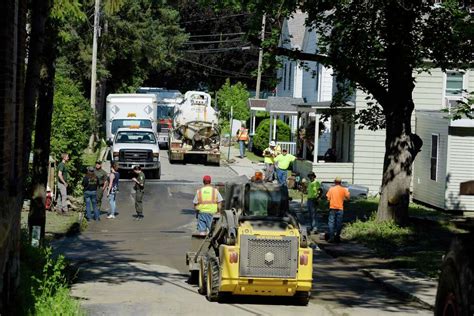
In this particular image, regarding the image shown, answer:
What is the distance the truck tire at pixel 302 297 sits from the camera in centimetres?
1636

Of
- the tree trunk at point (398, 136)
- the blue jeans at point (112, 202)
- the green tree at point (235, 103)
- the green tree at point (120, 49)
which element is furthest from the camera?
the green tree at point (235, 103)

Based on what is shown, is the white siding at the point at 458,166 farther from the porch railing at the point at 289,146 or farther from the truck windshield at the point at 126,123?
the truck windshield at the point at 126,123

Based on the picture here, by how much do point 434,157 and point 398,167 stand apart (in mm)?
8011

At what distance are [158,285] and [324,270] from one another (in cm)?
496

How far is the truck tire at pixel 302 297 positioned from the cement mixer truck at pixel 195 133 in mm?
30348

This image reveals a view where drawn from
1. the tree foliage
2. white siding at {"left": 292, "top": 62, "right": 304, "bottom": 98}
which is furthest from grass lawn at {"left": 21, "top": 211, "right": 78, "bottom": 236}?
the tree foliage

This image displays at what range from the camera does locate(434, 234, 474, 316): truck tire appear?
7.28 metres

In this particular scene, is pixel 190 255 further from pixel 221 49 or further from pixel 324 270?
pixel 221 49

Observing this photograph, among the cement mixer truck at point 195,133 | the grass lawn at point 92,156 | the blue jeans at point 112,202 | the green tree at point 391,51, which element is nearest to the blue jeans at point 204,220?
the green tree at point 391,51

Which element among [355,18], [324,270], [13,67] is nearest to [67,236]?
[324,270]

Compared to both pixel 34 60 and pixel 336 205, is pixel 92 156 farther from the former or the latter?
pixel 34 60

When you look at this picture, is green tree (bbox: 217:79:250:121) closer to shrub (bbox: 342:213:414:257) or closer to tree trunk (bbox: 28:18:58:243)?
shrub (bbox: 342:213:414:257)

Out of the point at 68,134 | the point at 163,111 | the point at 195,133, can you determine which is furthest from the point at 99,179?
the point at 163,111

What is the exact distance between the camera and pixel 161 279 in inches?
750
